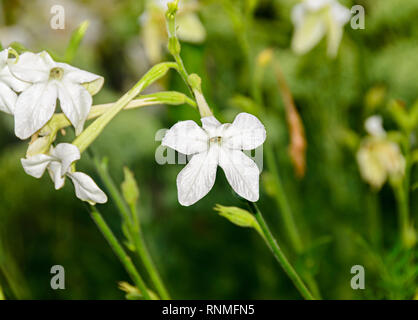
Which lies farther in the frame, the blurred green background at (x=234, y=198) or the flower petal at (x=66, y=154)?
the blurred green background at (x=234, y=198)

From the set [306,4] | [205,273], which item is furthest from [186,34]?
[205,273]

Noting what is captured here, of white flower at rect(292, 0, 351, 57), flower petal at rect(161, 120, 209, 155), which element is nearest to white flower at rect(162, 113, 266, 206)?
flower petal at rect(161, 120, 209, 155)

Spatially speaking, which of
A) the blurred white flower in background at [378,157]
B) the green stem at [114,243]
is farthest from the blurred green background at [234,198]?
the green stem at [114,243]

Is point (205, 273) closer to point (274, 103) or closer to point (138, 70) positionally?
point (274, 103)

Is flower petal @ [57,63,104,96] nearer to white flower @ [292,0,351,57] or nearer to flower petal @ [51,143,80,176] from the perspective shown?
flower petal @ [51,143,80,176]

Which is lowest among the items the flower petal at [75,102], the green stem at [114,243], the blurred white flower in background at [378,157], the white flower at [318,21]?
the green stem at [114,243]

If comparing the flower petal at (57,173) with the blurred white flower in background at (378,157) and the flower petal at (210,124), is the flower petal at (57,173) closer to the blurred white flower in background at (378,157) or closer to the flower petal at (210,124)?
the flower petal at (210,124)

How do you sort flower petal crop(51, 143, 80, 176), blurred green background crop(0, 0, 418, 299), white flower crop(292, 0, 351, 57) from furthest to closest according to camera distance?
blurred green background crop(0, 0, 418, 299) → white flower crop(292, 0, 351, 57) → flower petal crop(51, 143, 80, 176)

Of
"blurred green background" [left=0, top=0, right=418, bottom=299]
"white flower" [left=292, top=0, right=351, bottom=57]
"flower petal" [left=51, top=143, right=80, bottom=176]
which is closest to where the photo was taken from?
"flower petal" [left=51, top=143, right=80, bottom=176]
